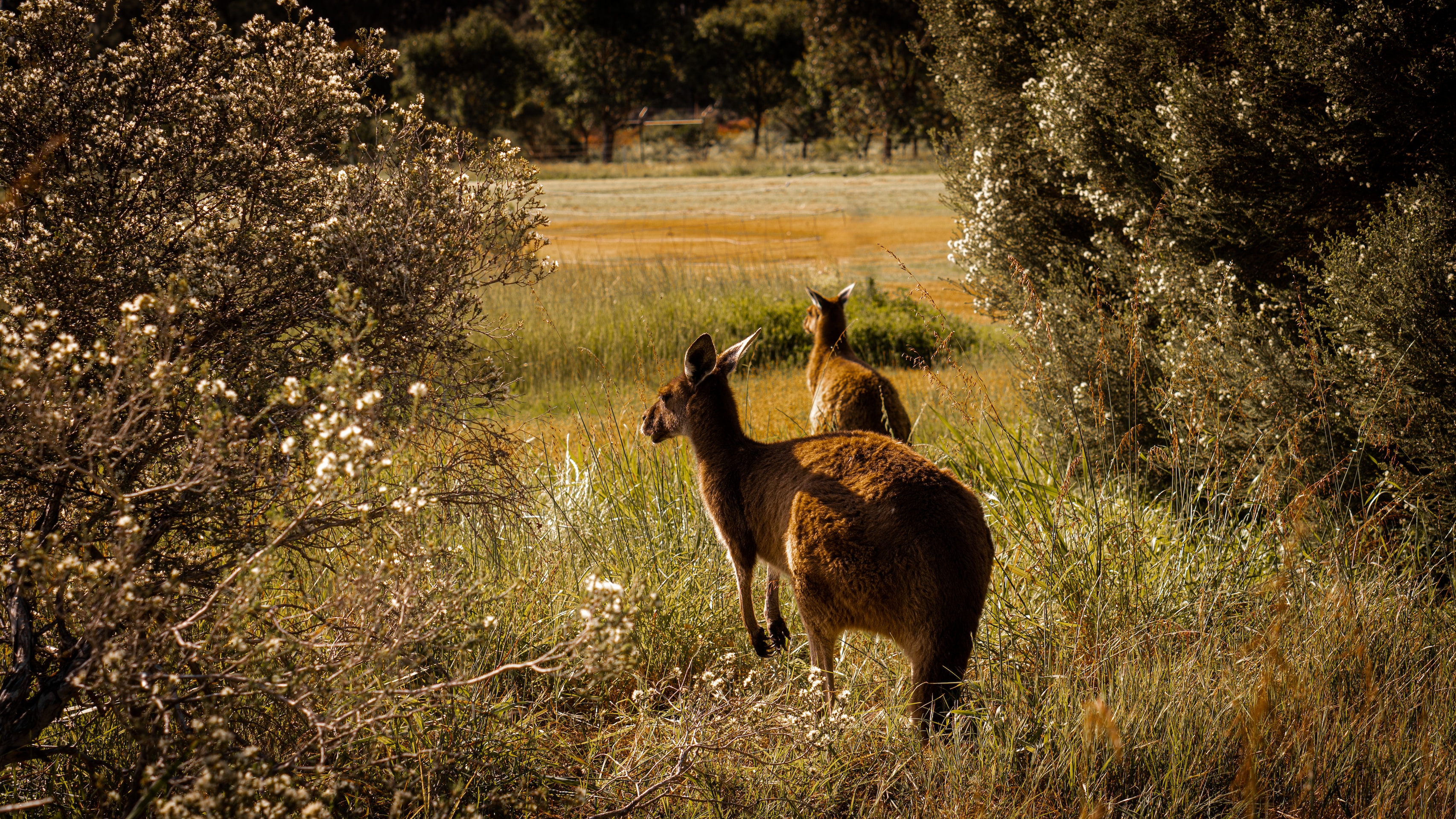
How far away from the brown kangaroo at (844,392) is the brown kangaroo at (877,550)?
6.49 ft

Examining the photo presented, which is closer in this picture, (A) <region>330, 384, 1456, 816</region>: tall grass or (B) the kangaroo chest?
(A) <region>330, 384, 1456, 816</region>: tall grass

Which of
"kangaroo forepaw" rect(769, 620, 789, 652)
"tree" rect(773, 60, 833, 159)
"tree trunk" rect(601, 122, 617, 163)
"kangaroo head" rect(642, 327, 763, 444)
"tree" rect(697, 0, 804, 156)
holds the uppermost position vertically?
"tree" rect(697, 0, 804, 156)

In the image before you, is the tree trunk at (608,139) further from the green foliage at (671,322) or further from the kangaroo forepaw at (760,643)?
the kangaroo forepaw at (760,643)

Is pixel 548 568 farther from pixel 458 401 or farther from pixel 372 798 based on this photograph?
pixel 372 798

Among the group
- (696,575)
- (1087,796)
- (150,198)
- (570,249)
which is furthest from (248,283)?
(570,249)

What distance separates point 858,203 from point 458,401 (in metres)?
25.5

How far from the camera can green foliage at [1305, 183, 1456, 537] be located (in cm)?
486

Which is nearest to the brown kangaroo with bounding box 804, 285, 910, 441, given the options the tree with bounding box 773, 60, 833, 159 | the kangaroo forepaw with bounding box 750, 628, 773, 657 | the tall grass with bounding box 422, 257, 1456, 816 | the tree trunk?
the tall grass with bounding box 422, 257, 1456, 816

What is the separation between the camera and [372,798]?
333 centimetres

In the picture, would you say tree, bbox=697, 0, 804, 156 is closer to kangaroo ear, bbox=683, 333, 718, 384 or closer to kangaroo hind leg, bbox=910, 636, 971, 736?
kangaroo ear, bbox=683, 333, 718, 384

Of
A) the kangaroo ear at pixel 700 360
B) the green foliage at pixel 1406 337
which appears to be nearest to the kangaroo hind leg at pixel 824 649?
the kangaroo ear at pixel 700 360

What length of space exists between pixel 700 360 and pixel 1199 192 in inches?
133

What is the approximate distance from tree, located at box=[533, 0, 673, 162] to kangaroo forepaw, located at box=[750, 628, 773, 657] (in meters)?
54.4

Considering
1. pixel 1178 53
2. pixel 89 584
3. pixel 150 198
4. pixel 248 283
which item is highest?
pixel 1178 53
